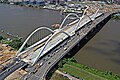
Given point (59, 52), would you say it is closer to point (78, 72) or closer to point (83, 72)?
point (78, 72)

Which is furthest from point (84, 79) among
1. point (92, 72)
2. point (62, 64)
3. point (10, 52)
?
point (10, 52)

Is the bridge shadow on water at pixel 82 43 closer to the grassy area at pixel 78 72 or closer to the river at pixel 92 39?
the river at pixel 92 39

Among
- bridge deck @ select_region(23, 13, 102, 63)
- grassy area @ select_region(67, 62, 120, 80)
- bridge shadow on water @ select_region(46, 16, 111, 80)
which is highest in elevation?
bridge deck @ select_region(23, 13, 102, 63)

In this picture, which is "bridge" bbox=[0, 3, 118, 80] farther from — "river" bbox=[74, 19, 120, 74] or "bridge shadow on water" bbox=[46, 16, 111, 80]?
"river" bbox=[74, 19, 120, 74]

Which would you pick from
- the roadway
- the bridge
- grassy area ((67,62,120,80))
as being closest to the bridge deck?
the bridge

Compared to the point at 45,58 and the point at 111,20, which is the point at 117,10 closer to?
the point at 111,20

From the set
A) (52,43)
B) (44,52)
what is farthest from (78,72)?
(52,43)
